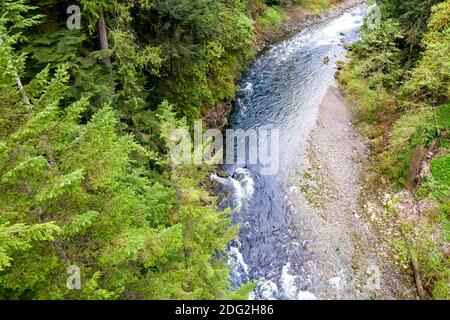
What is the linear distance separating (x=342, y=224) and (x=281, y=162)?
4.95 m

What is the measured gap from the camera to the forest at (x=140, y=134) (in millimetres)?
6305

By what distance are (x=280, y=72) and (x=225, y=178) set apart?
542 inches

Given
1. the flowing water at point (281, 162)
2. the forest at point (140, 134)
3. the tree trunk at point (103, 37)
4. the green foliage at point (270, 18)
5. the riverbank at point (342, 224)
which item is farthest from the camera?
the green foliage at point (270, 18)

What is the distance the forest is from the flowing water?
1298mm

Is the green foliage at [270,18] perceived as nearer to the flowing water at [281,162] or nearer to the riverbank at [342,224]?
the flowing water at [281,162]

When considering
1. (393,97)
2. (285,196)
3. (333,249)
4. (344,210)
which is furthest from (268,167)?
(393,97)

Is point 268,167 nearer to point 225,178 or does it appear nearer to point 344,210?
point 225,178

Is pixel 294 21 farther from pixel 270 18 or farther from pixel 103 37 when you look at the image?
pixel 103 37

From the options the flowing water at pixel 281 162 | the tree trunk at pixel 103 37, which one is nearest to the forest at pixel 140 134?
the tree trunk at pixel 103 37

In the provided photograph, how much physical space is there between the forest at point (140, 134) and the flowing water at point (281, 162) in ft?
4.26

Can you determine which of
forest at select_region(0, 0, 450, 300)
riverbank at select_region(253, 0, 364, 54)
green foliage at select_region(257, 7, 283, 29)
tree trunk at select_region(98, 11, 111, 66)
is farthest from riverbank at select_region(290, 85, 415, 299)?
green foliage at select_region(257, 7, 283, 29)

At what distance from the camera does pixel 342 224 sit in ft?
51.3

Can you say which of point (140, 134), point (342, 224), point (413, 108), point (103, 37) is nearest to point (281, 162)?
point (342, 224)
